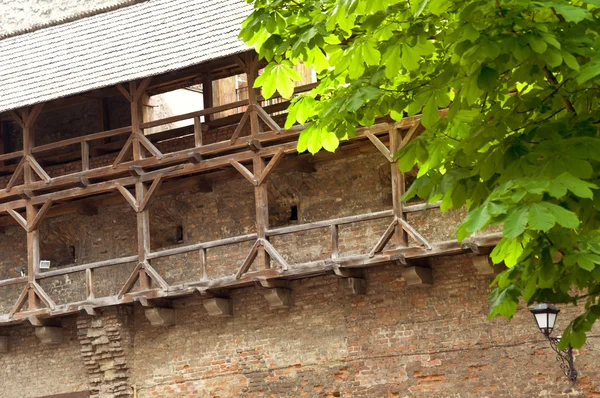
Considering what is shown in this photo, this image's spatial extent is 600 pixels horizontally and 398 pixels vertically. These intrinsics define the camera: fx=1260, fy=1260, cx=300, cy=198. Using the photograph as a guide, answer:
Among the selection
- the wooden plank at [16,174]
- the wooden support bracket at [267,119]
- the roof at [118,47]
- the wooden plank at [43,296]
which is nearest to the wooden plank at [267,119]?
the wooden support bracket at [267,119]

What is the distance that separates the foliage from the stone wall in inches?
362

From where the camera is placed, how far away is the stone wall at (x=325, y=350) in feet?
55.7

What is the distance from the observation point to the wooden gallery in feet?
57.6

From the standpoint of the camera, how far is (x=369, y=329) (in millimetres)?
18219

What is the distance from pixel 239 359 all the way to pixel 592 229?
1251 centimetres

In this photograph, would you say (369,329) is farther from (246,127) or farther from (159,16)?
(159,16)

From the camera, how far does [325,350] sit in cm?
1856

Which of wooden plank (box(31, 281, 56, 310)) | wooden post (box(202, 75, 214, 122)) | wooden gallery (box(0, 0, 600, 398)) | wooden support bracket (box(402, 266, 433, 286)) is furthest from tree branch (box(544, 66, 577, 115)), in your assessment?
wooden plank (box(31, 281, 56, 310))

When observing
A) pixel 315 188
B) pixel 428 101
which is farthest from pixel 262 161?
pixel 428 101

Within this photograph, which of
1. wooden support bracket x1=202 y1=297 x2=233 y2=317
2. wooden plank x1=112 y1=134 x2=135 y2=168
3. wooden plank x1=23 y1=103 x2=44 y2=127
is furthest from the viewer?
wooden plank x1=23 y1=103 x2=44 y2=127

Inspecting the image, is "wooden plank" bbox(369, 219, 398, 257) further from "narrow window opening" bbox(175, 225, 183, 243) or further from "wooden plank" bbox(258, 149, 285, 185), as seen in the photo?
"narrow window opening" bbox(175, 225, 183, 243)

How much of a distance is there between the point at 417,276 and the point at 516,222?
11.4 meters

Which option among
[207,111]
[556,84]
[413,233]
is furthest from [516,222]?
[207,111]

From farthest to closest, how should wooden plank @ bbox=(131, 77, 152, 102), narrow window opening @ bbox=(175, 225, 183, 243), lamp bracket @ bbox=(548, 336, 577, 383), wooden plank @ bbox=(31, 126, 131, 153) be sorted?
narrow window opening @ bbox=(175, 225, 183, 243) < wooden plank @ bbox=(31, 126, 131, 153) < wooden plank @ bbox=(131, 77, 152, 102) < lamp bracket @ bbox=(548, 336, 577, 383)
